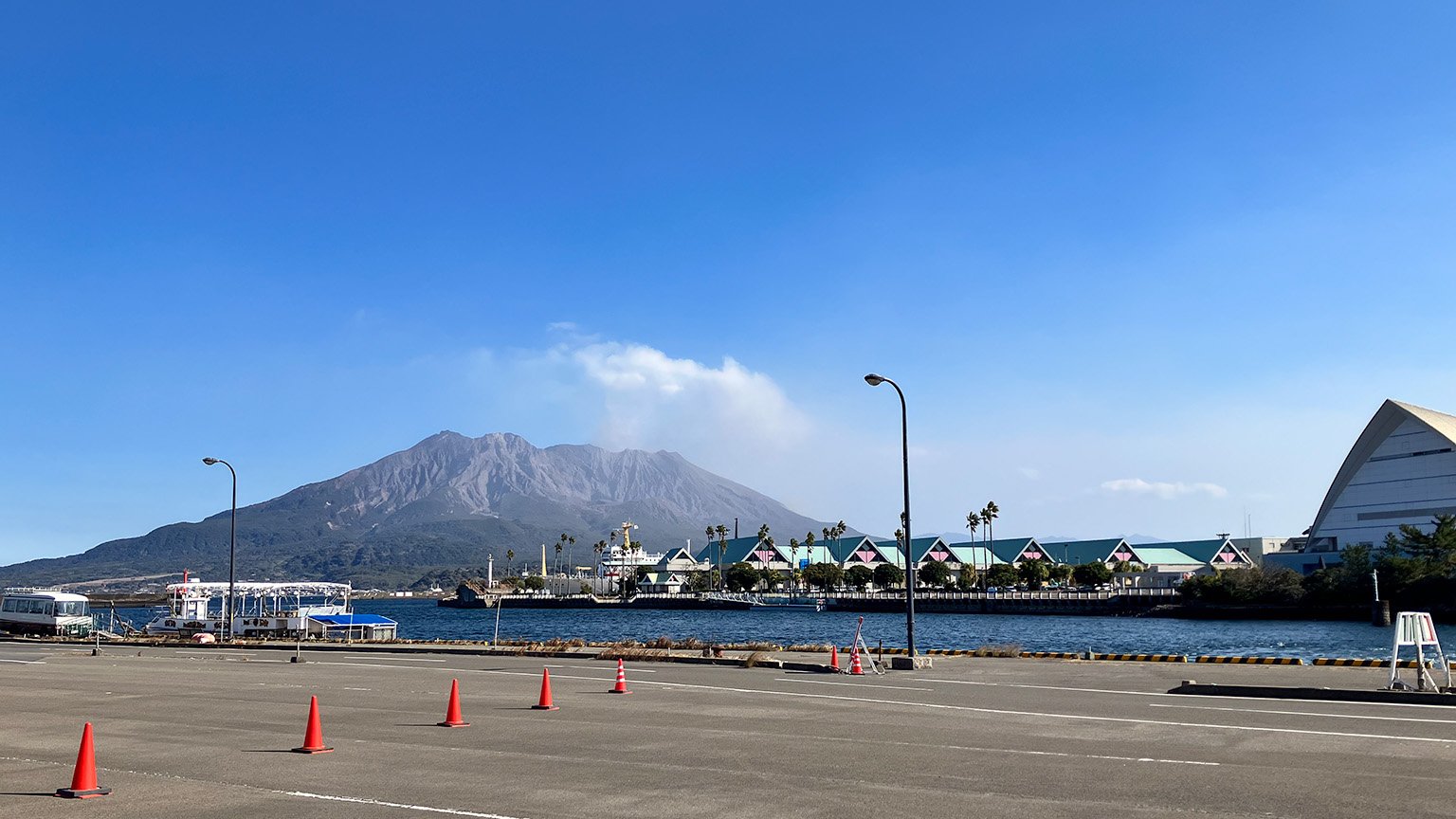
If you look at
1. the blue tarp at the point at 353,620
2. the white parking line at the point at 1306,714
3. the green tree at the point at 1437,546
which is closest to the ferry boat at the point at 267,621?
the blue tarp at the point at 353,620

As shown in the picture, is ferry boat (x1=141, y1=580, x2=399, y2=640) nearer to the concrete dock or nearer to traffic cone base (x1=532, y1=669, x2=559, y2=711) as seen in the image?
the concrete dock

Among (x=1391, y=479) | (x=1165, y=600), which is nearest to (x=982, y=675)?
(x=1165, y=600)

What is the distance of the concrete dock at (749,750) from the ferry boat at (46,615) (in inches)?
1952

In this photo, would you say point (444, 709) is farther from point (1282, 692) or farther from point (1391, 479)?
point (1391, 479)

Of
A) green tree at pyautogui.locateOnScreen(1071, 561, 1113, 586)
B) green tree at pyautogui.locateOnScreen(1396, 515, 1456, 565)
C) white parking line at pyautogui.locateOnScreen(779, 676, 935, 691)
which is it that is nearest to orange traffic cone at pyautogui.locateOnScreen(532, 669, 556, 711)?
white parking line at pyautogui.locateOnScreen(779, 676, 935, 691)

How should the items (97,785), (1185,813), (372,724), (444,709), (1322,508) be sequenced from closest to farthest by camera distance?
(1185,813)
(97,785)
(372,724)
(444,709)
(1322,508)

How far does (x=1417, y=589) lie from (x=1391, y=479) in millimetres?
53595

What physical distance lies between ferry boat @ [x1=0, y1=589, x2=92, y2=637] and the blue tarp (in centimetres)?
1532

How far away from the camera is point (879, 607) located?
170 metres

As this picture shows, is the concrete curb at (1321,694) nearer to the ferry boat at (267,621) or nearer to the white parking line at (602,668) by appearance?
the white parking line at (602,668)

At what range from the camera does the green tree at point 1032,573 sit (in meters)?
194

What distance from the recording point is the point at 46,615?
72.1 metres

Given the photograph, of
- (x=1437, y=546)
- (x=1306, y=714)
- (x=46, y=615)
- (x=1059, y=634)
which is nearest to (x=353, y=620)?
(x=46, y=615)

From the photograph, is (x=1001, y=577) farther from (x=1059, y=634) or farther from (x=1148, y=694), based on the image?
(x=1148, y=694)
